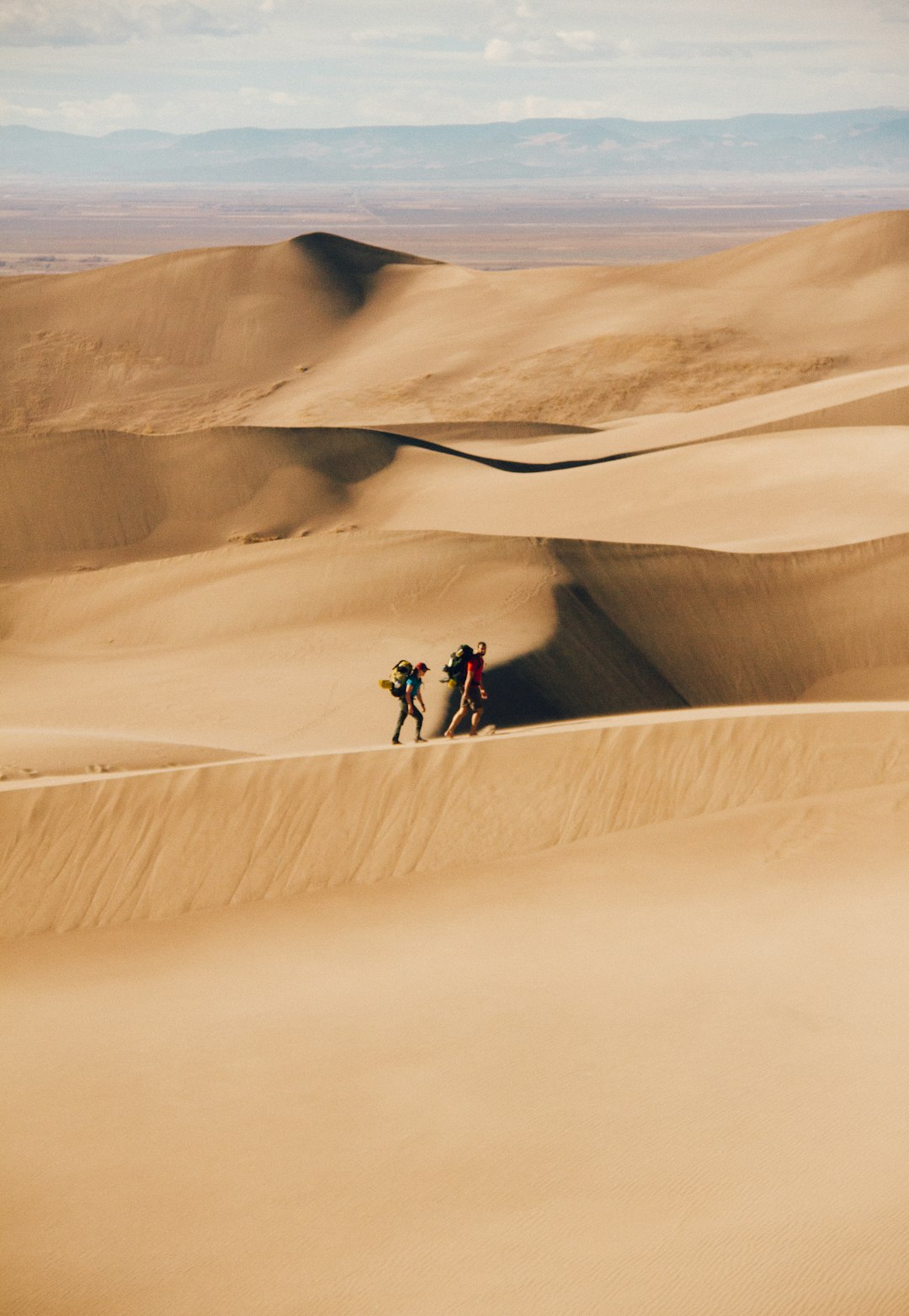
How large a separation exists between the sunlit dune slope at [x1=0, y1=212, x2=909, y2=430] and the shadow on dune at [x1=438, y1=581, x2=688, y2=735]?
25.9 meters

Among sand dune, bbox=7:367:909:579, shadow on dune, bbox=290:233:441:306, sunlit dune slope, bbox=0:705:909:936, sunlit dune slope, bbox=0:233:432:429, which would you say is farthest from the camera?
shadow on dune, bbox=290:233:441:306

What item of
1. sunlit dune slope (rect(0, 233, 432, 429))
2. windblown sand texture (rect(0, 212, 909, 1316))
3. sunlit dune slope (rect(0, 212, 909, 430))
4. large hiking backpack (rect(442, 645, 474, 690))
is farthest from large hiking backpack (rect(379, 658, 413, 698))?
sunlit dune slope (rect(0, 233, 432, 429))

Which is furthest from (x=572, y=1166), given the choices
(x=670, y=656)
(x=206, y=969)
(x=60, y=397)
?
(x=60, y=397)

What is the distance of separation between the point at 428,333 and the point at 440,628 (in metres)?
36.6

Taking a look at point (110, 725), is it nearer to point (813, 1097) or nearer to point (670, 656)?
point (670, 656)

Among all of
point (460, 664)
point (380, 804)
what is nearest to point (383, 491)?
point (460, 664)

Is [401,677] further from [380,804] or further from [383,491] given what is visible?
[383,491]

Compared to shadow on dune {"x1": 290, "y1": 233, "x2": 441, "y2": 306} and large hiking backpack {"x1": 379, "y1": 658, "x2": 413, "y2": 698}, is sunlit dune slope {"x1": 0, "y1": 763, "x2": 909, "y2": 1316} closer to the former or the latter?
large hiking backpack {"x1": 379, "y1": 658, "x2": 413, "y2": 698}

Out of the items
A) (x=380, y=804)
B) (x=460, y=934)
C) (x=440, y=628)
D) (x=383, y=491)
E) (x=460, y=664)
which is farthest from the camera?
(x=383, y=491)

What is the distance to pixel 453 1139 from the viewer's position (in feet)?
18.4

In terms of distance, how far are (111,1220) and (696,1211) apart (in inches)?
83.1

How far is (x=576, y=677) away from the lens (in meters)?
14.5


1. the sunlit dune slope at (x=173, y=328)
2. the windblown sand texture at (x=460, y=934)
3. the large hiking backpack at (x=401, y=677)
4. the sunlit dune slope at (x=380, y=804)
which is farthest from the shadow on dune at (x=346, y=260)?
the sunlit dune slope at (x=380, y=804)

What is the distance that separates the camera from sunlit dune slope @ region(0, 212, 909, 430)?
43.1 m
